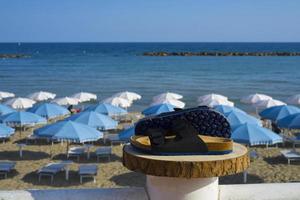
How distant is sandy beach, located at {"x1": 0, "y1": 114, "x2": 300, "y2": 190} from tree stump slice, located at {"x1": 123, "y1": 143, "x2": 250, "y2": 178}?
30.5 ft

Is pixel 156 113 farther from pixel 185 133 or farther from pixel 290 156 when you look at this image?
pixel 185 133

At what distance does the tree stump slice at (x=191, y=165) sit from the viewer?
129 centimetres

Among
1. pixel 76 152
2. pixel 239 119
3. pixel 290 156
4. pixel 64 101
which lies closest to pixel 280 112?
pixel 239 119

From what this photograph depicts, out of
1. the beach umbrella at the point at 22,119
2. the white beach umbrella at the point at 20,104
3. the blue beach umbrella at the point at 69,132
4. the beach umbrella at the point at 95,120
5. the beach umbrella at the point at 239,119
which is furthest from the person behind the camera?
the white beach umbrella at the point at 20,104

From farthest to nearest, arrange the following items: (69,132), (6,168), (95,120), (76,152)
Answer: (95,120) → (76,152) → (69,132) → (6,168)

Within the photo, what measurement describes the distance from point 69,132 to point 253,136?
487cm

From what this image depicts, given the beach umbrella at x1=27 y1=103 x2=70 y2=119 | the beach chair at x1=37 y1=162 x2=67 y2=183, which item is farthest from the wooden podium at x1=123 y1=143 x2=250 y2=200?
the beach umbrella at x1=27 y1=103 x2=70 y2=119

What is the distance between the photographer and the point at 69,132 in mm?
12289

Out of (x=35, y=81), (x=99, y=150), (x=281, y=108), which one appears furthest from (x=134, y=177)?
(x=35, y=81)

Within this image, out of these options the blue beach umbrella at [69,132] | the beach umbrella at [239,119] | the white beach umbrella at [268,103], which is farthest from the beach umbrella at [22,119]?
the white beach umbrella at [268,103]

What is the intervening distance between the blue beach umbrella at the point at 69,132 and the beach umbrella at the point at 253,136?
3.85 meters

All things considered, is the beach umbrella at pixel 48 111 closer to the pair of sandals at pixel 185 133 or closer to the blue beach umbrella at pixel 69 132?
the blue beach umbrella at pixel 69 132

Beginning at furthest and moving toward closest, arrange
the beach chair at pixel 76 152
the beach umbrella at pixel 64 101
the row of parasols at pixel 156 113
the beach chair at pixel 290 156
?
1. the beach umbrella at pixel 64 101
2. the beach chair at pixel 76 152
3. the beach chair at pixel 290 156
4. the row of parasols at pixel 156 113

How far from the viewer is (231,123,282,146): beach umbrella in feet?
38.1
